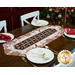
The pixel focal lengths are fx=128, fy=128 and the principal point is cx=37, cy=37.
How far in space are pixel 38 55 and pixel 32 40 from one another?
32cm

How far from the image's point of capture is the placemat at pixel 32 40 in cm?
125

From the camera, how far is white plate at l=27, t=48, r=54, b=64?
3.54ft

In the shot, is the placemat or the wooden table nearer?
the wooden table

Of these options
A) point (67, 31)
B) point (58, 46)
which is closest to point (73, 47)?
point (58, 46)

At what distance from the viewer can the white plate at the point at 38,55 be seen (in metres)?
1.08

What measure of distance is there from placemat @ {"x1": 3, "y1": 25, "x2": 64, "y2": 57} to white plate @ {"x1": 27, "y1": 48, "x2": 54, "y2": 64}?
0.24 feet

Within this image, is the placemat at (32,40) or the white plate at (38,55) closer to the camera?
the white plate at (38,55)

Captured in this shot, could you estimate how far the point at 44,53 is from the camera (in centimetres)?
112

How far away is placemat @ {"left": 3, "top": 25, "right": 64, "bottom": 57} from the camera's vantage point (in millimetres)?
1255

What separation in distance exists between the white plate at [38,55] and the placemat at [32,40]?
0.07m

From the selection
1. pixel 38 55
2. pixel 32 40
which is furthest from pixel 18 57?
pixel 32 40

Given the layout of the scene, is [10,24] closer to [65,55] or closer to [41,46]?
[41,46]

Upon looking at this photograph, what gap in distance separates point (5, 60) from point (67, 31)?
0.86m
